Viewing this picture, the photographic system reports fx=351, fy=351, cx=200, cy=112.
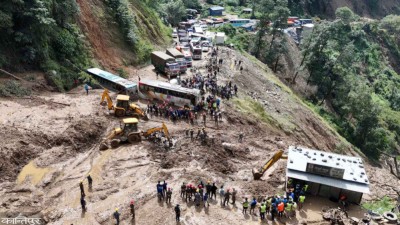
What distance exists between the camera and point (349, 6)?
143125 mm

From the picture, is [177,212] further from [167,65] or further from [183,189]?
[167,65]

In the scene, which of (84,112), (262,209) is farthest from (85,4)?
(262,209)

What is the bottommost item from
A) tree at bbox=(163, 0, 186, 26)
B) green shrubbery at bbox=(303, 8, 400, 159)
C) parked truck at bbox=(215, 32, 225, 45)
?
green shrubbery at bbox=(303, 8, 400, 159)

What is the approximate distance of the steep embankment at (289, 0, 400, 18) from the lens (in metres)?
130

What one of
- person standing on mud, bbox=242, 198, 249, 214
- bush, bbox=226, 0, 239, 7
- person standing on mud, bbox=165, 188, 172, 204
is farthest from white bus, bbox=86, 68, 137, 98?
bush, bbox=226, 0, 239, 7

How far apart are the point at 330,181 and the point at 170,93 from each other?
20.7 m

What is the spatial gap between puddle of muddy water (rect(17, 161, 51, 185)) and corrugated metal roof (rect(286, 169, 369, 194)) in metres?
19.4

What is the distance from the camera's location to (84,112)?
37188 millimetres

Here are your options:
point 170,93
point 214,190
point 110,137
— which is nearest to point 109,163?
point 110,137

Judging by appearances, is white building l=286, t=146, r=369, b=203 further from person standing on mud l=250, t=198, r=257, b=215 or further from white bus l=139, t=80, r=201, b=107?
white bus l=139, t=80, r=201, b=107

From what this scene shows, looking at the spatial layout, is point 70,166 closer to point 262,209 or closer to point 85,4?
point 262,209

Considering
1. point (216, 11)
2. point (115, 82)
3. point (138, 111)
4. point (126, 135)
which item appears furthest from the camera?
point (216, 11)

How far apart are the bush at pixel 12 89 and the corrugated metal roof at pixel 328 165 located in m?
29.0

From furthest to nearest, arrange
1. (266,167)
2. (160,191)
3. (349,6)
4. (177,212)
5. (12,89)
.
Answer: (349,6) < (12,89) < (266,167) < (160,191) < (177,212)
